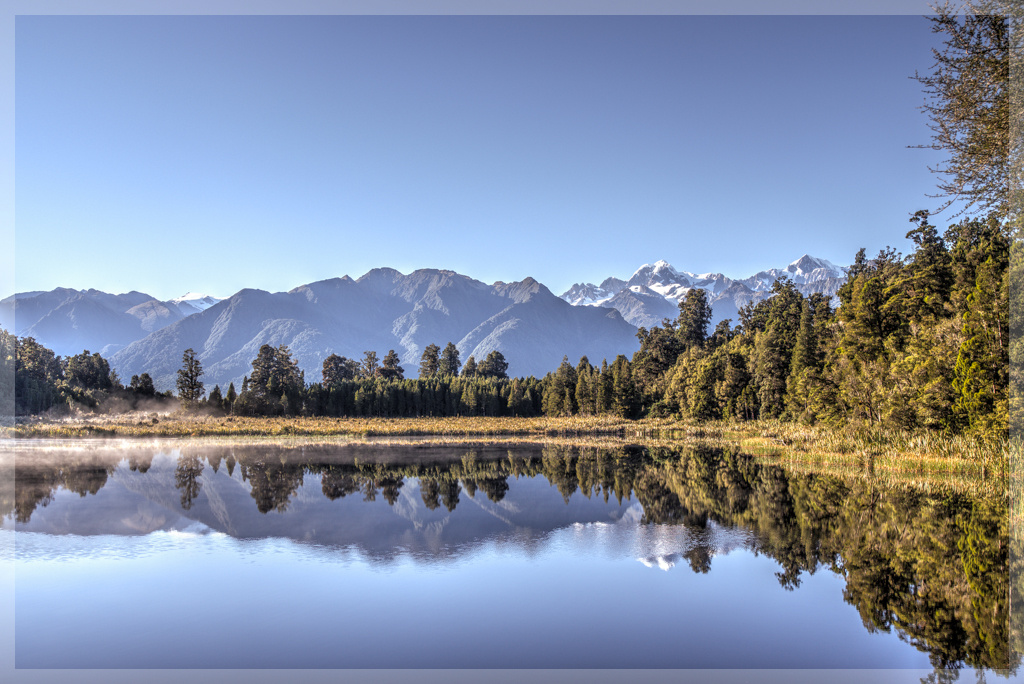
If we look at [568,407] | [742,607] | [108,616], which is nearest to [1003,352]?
[742,607]

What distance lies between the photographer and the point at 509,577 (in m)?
13.2

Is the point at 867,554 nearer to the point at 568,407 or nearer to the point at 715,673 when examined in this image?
the point at 715,673

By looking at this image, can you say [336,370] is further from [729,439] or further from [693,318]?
[729,439]

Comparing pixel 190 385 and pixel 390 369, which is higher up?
pixel 390 369

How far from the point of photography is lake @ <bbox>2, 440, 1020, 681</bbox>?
30.8ft

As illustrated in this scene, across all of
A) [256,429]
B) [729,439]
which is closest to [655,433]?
[729,439]

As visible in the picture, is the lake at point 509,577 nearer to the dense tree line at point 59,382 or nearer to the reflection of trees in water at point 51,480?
the reflection of trees in water at point 51,480

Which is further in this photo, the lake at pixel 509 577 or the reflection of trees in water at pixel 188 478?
the reflection of trees in water at pixel 188 478

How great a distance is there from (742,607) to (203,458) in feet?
118

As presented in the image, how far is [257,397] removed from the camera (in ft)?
324

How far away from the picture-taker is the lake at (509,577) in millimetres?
9398

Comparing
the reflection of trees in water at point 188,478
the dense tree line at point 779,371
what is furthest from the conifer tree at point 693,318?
the reflection of trees in water at point 188,478

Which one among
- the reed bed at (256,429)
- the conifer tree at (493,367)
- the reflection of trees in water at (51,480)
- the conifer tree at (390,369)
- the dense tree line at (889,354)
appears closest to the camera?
the reflection of trees in water at (51,480)

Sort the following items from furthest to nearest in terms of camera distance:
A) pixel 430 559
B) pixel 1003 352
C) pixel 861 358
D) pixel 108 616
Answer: pixel 861 358, pixel 1003 352, pixel 430 559, pixel 108 616
